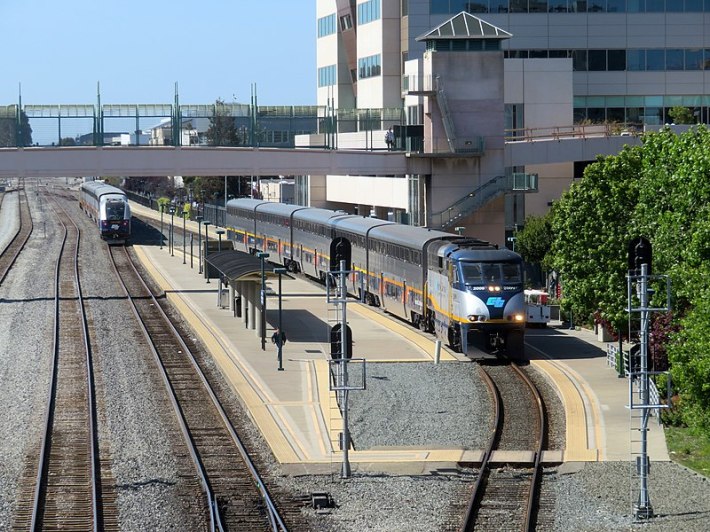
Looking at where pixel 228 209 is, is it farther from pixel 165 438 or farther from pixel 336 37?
pixel 165 438

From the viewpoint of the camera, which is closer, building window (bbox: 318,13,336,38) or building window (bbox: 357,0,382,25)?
building window (bbox: 357,0,382,25)

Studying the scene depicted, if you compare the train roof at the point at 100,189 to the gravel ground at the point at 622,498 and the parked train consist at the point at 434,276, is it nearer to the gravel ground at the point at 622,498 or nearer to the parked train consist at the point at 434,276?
the parked train consist at the point at 434,276

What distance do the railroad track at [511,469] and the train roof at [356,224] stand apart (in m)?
14.8

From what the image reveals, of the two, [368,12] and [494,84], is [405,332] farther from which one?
[368,12]

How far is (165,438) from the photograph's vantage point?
→ 1112 inches

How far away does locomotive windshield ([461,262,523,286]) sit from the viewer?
36.4m

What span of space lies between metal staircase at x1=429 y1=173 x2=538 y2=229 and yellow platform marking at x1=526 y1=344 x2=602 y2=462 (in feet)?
66.5

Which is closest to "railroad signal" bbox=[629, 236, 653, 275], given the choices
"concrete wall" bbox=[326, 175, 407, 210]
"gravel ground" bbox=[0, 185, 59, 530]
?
"gravel ground" bbox=[0, 185, 59, 530]

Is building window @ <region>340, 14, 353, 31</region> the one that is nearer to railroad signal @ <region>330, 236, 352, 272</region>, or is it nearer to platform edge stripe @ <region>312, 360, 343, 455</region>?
platform edge stripe @ <region>312, 360, 343, 455</region>

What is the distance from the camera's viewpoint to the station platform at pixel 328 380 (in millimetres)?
26609

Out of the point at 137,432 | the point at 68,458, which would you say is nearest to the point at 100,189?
the point at 137,432

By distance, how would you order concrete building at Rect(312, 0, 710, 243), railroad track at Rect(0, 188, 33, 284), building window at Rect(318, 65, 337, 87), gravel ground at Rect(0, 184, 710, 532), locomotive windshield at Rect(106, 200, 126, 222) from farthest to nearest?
building window at Rect(318, 65, 337, 87), locomotive windshield at Rect(106, 200, 126, 222), railroad track at Rect(0, 188, 33, 284), concrete building at Rect(312, 0, 710, 243), gravel ground at Rect(0, 184, 710, 532)

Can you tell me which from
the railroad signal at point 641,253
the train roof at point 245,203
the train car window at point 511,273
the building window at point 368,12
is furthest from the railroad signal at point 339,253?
the building window at point 368,12

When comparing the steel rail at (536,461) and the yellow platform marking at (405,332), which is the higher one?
the yellow platform marking at (405,332)
